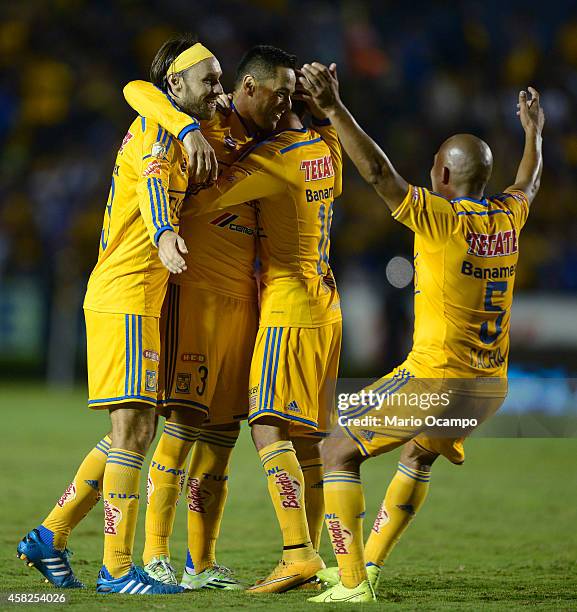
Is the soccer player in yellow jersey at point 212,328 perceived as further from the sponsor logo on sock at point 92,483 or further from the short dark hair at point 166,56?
the sponsor logo on sock at point 92,483

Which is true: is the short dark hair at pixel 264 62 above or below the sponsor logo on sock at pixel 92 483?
above

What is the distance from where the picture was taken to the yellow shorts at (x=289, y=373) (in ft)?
15.6

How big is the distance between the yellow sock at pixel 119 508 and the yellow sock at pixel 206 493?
18.7 inches

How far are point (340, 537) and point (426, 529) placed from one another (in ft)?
7.14

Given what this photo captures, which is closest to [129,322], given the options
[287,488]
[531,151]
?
[287,488]

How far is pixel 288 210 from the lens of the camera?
4.94 m

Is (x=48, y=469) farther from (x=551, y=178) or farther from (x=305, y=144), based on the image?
(x=551, y=178)

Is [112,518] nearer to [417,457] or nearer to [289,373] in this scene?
[289,373]

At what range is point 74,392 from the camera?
13977 mm

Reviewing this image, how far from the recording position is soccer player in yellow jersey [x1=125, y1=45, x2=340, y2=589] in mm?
4812

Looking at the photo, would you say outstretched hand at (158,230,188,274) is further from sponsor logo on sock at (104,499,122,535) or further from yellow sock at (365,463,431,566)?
yellow sock at (365,463,431,566)

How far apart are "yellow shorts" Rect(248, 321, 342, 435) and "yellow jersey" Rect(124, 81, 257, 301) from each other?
0.93 feet

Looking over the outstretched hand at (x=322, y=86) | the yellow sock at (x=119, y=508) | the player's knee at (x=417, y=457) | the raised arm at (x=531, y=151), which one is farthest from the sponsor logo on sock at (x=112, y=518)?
the raised arm at (x=531, y=151)

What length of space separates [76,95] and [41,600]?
13.6m
